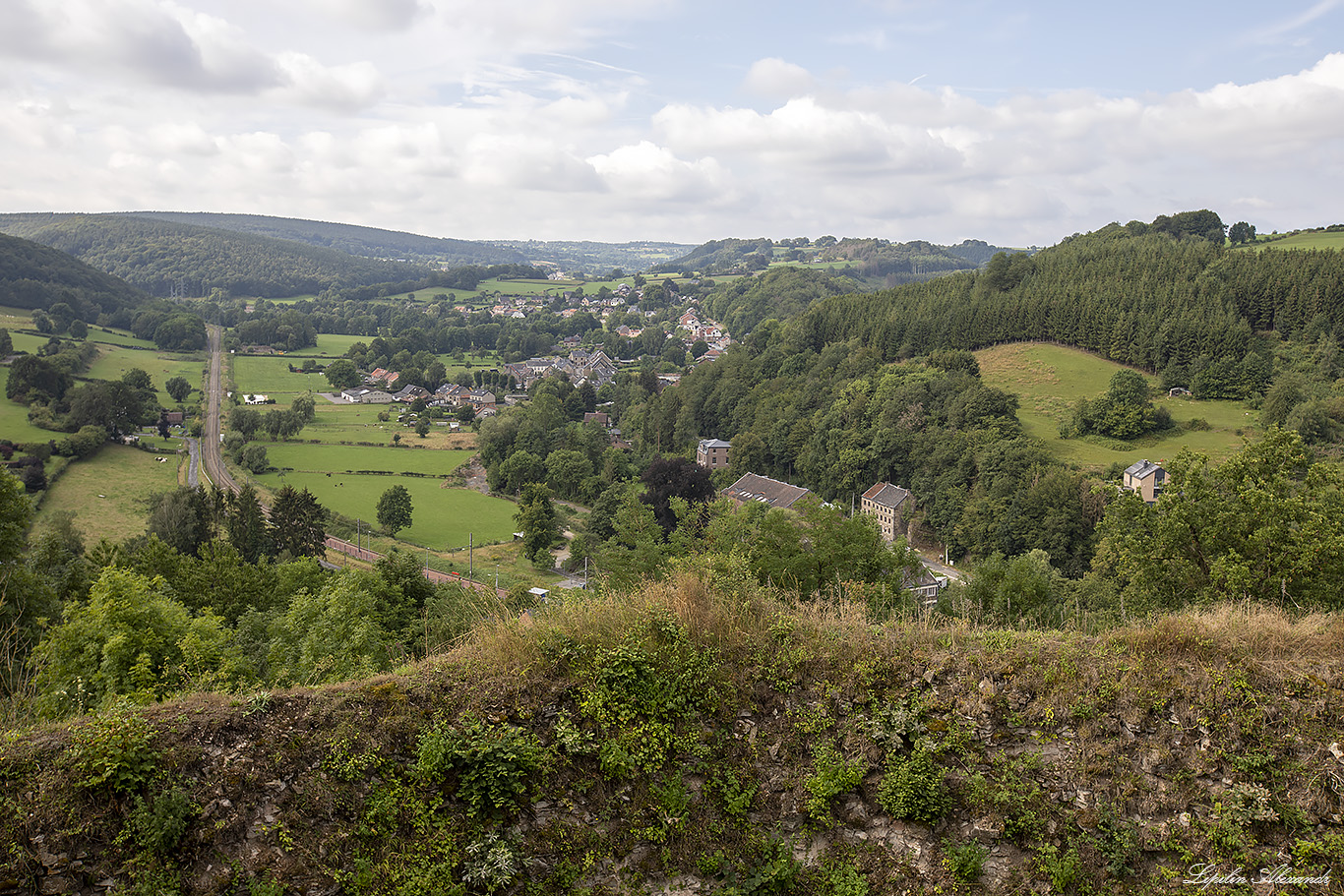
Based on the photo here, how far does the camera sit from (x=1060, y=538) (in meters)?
45.0

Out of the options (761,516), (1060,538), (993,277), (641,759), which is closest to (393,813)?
(641,759)

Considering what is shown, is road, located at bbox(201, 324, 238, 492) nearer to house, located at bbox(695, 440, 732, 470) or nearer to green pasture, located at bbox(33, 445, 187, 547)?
green pasture, located at bbox(33, 445, 187, 547)

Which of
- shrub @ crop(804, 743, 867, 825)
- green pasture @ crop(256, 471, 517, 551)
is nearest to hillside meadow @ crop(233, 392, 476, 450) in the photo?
green pasture @ crop(256, 471, 517, 551)

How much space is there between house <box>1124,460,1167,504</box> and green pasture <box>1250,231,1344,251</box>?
52.7 meters

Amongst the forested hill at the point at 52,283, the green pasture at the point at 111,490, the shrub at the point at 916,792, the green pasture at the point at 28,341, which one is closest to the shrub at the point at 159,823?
the shrub at the point at 916,792

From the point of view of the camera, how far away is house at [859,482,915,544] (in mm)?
55688

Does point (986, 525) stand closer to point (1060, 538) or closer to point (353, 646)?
point (1060, 538)

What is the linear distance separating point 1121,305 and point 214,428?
90.7 meters

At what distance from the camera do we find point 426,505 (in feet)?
192

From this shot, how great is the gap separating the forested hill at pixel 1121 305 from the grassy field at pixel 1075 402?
2.78 meters

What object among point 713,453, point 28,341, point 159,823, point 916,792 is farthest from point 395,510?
point 28,341

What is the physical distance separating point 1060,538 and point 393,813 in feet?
154

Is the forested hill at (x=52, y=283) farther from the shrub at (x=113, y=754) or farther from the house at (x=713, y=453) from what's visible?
the shrub at (x=113, y=754)

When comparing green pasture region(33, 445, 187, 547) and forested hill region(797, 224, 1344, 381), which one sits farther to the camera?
forested hill region(797, 224, 1344, 381)
